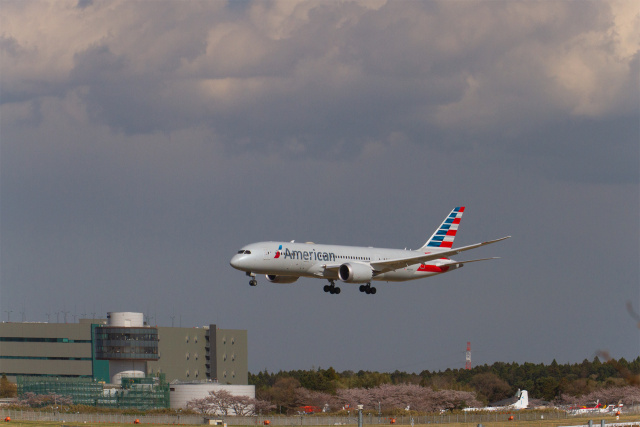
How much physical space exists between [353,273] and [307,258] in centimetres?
488

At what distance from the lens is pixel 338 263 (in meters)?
85.8

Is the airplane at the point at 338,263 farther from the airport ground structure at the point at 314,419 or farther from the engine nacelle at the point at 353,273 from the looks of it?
the airport ground structure at the point at 314,419

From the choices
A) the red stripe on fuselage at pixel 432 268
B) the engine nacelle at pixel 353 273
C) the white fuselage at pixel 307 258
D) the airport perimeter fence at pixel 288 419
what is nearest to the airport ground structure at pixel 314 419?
the airport perimeter fence at pixel 288 419

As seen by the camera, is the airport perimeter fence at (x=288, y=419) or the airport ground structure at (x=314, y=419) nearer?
the airport ground structure at (x=314, y=419)

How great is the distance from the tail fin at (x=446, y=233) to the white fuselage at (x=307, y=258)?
41.7 ft

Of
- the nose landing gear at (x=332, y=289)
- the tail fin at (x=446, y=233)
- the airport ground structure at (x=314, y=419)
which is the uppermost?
the tail fin at (x=446, y=233)

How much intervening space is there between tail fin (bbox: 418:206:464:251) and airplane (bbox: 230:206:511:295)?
821 cm

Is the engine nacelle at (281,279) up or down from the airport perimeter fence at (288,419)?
up

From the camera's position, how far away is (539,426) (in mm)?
90938

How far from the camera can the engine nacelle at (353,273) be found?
84250 mm

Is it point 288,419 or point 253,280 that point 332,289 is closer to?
point 253,280

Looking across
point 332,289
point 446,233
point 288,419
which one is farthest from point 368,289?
point 288,419

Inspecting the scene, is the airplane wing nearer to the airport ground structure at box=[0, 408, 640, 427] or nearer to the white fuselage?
the white fuselage

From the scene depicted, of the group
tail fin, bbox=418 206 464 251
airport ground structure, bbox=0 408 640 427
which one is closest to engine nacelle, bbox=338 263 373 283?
tail fin, bbox=418 206 464 251
